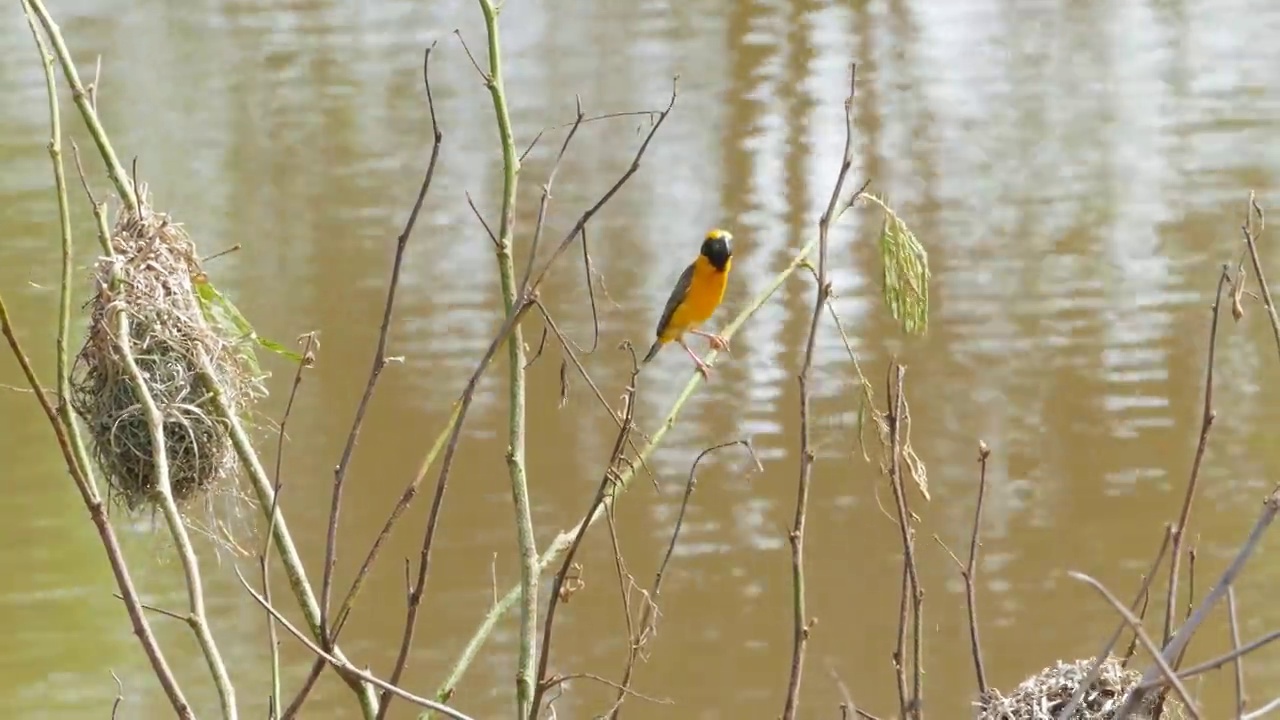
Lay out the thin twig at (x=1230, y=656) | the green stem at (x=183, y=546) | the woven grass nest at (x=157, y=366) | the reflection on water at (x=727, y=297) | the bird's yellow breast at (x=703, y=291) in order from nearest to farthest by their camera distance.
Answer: the thin twig at (x=1230, y=656), the green stem at (x=183, y=546), the woven grass nest at (x=157, y=366), the bird's yellow breast at (x=703, y=291), the reflection on water at (x=727, y=297)

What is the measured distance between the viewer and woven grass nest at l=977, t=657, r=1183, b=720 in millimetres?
925

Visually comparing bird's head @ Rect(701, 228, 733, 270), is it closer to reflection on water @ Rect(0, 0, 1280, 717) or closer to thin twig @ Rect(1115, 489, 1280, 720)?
reflection on water @ Rect(0, 0, 1280, 717)

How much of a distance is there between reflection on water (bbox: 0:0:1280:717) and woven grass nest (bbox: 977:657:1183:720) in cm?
180

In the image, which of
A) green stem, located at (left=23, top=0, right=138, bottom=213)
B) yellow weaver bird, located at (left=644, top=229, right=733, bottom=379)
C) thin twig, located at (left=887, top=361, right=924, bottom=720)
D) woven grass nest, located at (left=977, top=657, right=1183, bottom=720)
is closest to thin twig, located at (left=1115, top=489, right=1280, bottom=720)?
thin twig, located at (left=887, top=361, right=924, bottom=720)

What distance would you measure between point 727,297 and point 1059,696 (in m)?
3.39

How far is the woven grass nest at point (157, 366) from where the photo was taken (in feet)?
3.71

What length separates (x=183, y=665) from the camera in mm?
3371

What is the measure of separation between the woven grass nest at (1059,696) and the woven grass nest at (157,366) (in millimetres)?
595

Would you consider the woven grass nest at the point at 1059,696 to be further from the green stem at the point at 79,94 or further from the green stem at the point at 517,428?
the green stem at the point at 79,94

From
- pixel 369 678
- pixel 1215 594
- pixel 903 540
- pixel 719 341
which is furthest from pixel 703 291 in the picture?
pixel 1215 594

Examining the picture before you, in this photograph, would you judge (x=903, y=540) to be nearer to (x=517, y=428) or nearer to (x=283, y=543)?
(x=517, y=428)

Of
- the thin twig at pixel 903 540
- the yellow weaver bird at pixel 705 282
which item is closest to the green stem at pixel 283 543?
the thin twig at pixel 903 540

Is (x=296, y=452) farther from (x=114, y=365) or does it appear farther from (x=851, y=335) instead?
(x=114, y=365)

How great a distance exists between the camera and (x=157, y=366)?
122cm
